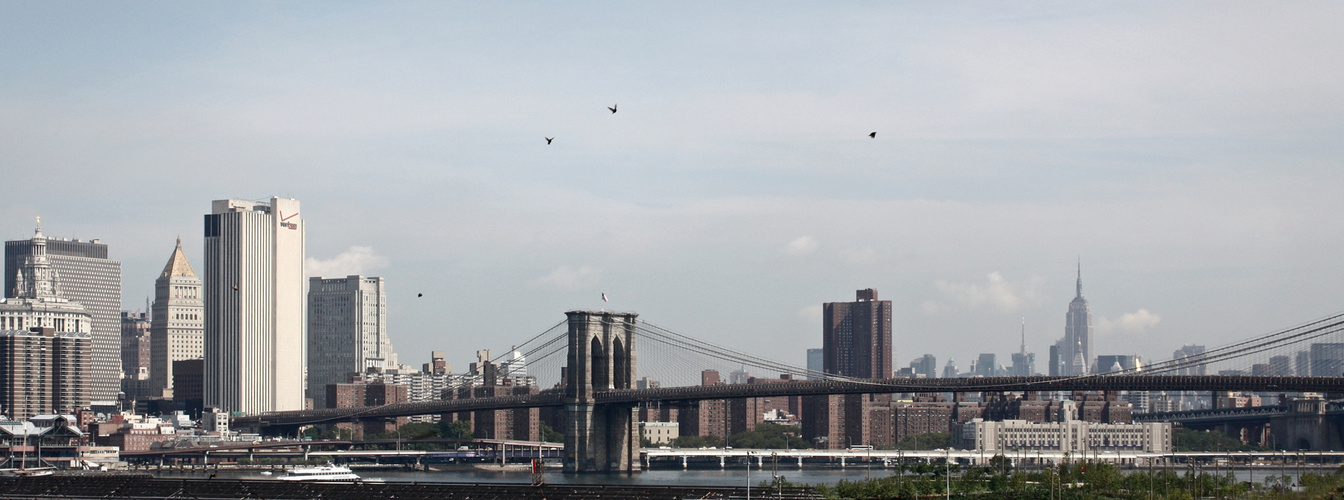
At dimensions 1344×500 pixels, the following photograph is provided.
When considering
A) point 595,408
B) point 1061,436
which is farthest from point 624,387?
point 1061,436

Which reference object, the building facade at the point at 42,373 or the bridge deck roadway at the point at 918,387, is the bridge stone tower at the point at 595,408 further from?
the building facade at the point at 42,373

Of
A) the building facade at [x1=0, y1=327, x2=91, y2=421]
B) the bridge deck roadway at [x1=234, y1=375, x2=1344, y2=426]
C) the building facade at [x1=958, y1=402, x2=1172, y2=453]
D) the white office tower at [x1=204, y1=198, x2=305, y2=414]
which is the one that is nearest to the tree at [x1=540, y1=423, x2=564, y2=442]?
the bridge deck roadway at [x1=234, y1=375, x2=1344, y2=426]

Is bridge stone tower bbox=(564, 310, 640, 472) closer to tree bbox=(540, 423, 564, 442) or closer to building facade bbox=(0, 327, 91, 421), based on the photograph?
tree bbox=(540, 423, 564, 442)

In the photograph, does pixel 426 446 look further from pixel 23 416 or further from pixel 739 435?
pixel 23 416

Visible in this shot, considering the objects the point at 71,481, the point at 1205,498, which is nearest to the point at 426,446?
the point at 71,481

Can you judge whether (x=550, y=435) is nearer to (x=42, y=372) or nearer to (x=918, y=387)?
(x=42, y=372)

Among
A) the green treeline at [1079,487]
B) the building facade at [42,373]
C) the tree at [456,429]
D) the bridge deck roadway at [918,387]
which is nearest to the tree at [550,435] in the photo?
the tree at [456,429]
